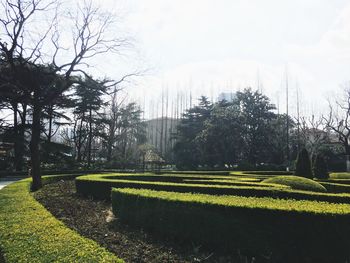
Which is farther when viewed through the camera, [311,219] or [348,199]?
[348,199]

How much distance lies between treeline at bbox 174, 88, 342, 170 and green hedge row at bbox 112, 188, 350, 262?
28056 millimetres

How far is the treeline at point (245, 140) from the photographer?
37.2 metres

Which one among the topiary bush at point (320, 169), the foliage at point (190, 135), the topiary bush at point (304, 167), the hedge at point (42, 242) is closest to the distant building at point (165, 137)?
the foliage at point (190, 135)

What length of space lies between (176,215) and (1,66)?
18.2 meters

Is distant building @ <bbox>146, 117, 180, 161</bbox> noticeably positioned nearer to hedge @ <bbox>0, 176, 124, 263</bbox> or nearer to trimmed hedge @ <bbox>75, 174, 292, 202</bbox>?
trimmed hedge @ <bbox>75, 174, 292, 202</bbox>

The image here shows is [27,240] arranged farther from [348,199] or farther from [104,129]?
[104,129]

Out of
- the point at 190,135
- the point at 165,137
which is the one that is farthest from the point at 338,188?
the point at 165,137

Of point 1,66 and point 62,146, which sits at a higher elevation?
point 1,66

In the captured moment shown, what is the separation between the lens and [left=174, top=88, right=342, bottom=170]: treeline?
3719 centimetres

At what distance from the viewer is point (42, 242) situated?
532 centimetres

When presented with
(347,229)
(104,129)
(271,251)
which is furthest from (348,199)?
(104,129)

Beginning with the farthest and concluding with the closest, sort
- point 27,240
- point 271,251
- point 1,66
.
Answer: point 1,66
point 271,251
point 27,240

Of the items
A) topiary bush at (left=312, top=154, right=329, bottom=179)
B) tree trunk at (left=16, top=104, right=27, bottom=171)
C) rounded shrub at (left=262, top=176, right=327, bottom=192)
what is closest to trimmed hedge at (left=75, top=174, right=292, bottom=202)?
rounded shrub at (left=262, top=176, right=327, bottom=192)

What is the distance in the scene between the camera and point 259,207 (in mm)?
6211
